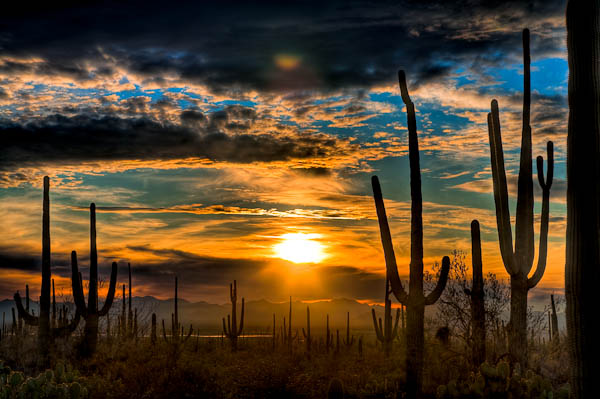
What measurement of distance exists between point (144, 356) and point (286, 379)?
5.37m

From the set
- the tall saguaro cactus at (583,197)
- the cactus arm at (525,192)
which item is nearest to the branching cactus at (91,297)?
the cactus arm at (525,192)

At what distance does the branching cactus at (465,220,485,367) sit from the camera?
15945 mm

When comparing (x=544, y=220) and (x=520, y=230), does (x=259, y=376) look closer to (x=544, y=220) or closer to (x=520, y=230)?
(x=520, y=230)

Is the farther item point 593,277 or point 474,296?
point 474,296

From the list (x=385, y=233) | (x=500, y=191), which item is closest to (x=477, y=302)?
(x=500, y=191)

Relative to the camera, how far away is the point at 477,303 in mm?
16422

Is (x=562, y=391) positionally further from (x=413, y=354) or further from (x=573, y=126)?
(x=573, y=126)

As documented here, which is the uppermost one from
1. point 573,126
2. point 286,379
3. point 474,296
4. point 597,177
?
point 573,126

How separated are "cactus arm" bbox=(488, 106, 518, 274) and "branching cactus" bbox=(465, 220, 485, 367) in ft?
3.78

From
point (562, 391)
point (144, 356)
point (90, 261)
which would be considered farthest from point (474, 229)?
point (90, 261)

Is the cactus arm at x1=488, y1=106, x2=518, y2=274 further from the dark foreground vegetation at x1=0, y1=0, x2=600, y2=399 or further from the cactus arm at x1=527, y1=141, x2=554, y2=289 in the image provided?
the cactus arm at x1=527, y1=141, x2=554, y2=289

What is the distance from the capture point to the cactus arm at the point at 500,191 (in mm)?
15516

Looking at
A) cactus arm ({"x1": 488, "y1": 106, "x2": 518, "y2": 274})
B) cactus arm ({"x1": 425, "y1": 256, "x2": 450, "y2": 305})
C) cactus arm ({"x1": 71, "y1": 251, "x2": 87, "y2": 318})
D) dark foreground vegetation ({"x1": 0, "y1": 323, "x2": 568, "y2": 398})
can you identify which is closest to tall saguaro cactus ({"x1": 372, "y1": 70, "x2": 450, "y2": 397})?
cactus arm ({"x1": 425, "y1": 256, "x2": 450, "y2": 305})

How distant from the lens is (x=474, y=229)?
671 inches
